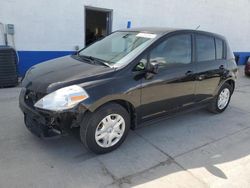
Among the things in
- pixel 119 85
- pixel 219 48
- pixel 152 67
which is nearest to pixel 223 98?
pixel 219 48

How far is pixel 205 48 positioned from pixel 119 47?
165 cm

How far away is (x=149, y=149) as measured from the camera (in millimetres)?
3246

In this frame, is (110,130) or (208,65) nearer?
(110,130)

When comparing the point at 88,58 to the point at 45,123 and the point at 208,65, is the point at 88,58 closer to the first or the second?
the point at 45,123

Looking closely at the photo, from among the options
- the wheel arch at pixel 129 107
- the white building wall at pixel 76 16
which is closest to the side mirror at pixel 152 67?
the wheel arch at pixel 129 107

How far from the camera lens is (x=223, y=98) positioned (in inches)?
189

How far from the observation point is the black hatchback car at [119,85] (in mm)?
2680

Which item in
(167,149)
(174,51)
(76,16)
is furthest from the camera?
(76,16)

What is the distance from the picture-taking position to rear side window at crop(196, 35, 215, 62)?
3.94 m

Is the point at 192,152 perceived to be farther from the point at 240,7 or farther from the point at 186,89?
the point at 240,7

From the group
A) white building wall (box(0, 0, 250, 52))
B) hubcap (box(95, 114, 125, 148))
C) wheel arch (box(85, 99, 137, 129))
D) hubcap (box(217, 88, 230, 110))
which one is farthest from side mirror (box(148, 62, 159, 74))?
white building wall (box(0, 0, 250, 52))

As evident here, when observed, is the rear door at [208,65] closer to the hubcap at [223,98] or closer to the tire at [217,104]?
the tire at [217,104]

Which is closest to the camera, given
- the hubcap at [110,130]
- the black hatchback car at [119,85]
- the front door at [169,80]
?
the black hatchback car at [119,85]

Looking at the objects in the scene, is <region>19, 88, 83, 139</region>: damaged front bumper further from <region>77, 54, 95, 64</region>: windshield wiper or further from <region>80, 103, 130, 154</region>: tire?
<region>77, 54, 95, 64</region>: windshield wiper
